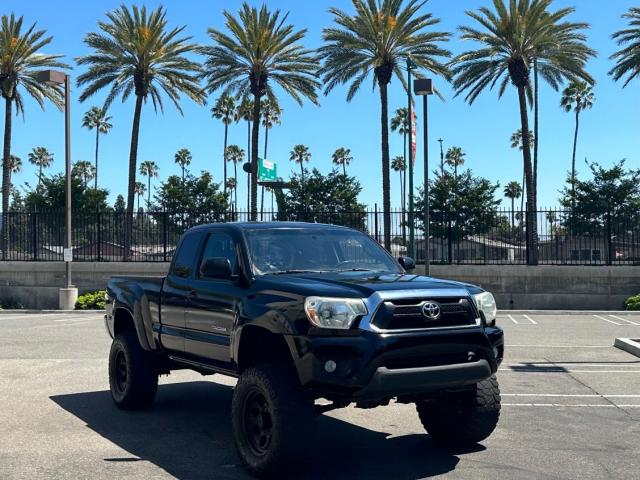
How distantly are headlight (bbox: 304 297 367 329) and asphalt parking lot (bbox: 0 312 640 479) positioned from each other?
40.6 inches

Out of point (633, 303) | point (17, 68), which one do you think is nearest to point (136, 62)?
point (17, 68)

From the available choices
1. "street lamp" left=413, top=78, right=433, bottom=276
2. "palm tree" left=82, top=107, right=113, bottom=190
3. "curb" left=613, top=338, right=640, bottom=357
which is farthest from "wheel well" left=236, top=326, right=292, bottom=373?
"palm tree" left=82, top=107, right=113, bottom=190

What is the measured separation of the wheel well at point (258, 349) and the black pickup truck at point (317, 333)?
12 millimetres

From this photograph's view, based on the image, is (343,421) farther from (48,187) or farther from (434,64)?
(48,187)

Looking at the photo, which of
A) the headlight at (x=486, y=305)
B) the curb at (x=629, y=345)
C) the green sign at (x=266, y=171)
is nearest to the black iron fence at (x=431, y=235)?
the green sign at (x=266, y=171)

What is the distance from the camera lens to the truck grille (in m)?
5.25

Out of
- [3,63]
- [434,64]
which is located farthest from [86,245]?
[434,64]

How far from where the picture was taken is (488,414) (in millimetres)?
6262

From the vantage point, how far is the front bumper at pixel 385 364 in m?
5.14

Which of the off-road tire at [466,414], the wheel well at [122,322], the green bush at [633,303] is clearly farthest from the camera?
the green bush at [633,303]

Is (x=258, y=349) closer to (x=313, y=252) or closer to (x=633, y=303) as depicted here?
(x=313, y=252)

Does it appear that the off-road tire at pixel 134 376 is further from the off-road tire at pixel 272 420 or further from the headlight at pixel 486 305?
the headlight at pixel 486 305

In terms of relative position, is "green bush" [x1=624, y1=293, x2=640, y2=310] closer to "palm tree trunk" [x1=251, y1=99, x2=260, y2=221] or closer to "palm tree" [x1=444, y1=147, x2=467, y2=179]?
"palm tree trunk" [x1=251, y1=99, x2=260, y2=221]

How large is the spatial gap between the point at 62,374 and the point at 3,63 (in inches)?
986
